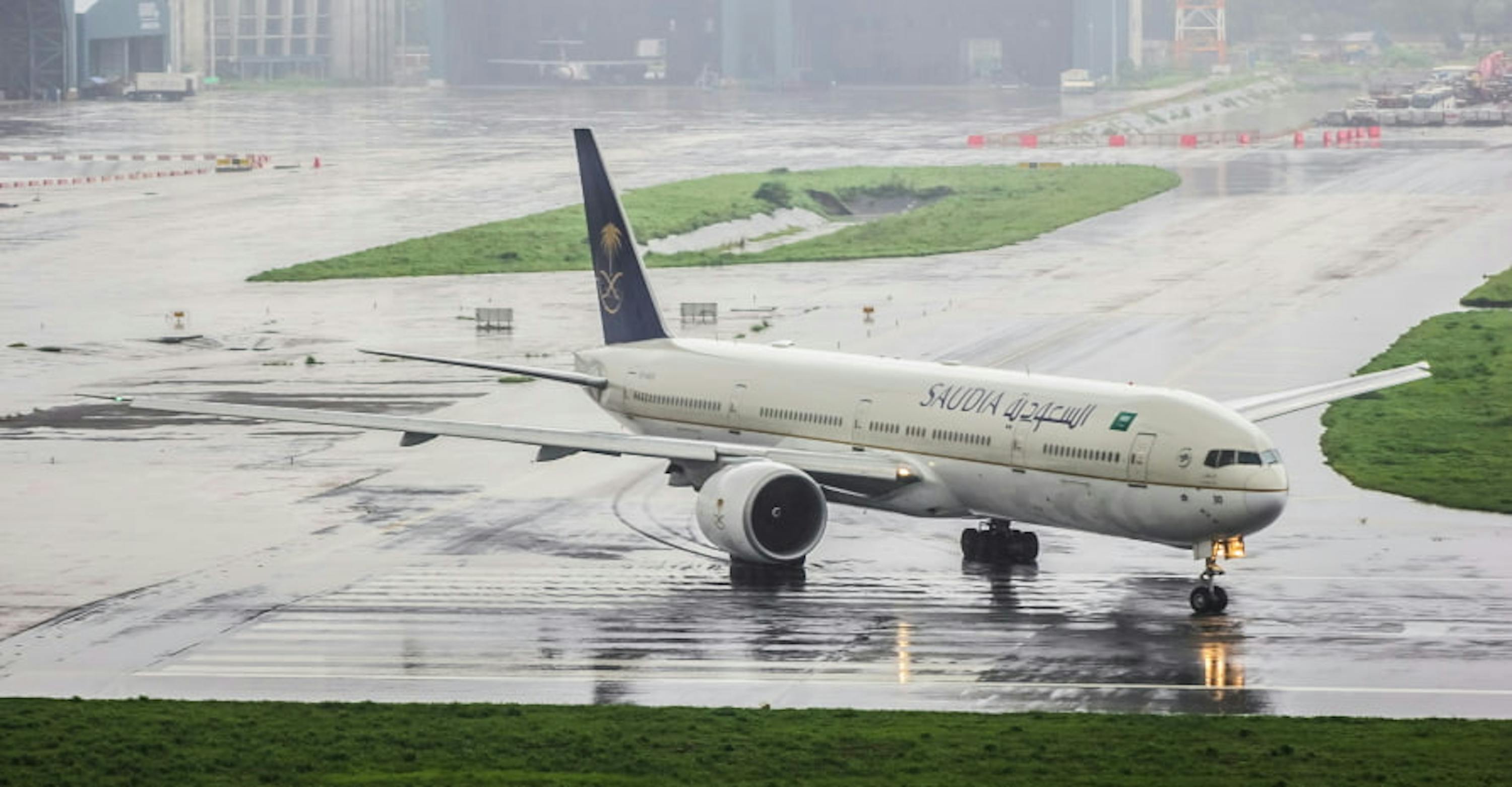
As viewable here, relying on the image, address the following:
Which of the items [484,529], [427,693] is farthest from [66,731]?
[484,529]

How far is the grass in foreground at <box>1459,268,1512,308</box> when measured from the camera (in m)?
97.4

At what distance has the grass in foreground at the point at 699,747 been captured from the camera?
1342 inches

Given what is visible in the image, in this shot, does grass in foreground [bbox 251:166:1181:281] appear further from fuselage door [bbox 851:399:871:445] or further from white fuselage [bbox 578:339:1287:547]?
fuselage door [bbox 851:399:871:445]

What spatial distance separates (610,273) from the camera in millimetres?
61125

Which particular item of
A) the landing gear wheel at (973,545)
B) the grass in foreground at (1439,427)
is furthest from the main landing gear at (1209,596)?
the grass in foreground at (1439,427)

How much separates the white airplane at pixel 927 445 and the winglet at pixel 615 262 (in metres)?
2.18

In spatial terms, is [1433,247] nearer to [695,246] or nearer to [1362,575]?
[695,246]

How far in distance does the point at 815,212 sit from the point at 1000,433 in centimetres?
9668

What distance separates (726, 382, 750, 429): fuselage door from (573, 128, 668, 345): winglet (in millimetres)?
5427

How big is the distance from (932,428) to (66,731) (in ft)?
65.9

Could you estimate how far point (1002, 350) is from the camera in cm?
8544

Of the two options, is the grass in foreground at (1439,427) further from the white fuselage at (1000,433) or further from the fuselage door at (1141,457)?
the fuselage door at (1141,457)

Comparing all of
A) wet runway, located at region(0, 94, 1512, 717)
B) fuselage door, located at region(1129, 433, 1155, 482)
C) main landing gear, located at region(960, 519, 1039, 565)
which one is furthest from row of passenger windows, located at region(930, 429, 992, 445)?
fuselage door, located at region(1129, 433, 1155, 482)

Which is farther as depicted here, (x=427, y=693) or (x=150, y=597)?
(x=150, y=597)
